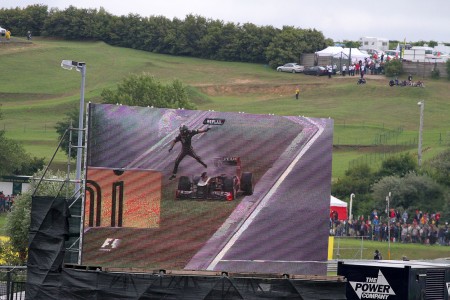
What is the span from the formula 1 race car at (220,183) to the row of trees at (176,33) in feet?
307

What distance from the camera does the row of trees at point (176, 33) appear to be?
12100cm

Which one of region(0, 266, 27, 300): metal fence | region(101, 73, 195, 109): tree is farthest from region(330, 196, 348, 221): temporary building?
region(101, 73, 195, 109): tree

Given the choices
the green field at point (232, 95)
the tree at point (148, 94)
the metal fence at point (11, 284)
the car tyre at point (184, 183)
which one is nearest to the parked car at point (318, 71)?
the green field at point (232, 95)

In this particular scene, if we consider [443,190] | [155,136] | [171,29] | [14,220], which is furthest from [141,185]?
[171,29]

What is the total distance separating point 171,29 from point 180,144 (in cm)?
10488

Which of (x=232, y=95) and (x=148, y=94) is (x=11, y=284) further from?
(x=232, y=95)

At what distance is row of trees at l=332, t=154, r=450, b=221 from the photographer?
54406 millimetres

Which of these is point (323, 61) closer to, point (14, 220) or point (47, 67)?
point (47, 67)

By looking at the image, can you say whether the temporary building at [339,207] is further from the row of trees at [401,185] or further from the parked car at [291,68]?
the parked car at [291,68]

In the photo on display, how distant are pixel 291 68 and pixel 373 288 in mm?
94090

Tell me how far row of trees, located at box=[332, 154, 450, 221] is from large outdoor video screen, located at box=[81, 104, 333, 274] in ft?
90.5

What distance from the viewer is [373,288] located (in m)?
22.4

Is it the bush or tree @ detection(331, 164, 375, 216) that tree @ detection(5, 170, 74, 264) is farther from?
the bush

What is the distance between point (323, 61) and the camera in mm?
116000
